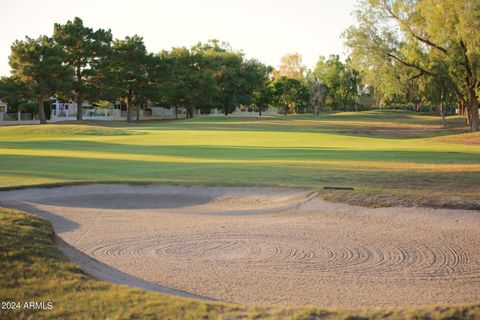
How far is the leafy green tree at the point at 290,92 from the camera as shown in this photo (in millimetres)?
120694

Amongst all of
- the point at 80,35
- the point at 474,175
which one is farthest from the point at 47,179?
the point at 80,35

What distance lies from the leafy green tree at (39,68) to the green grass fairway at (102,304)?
7166 cm

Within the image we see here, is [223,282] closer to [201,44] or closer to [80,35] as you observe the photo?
[80,35]

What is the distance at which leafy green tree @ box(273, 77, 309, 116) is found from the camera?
4752 inches

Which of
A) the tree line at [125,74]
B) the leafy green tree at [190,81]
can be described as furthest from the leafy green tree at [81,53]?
the leafy green tree at [190,81]

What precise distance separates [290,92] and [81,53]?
187ft

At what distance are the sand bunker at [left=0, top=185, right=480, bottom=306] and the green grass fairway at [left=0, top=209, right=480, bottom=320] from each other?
0.83 m

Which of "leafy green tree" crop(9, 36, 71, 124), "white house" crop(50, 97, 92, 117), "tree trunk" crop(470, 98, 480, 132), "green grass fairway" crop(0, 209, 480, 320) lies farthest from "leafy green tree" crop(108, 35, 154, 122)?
"green grass fairway" crop(0, 209, 480, 320)

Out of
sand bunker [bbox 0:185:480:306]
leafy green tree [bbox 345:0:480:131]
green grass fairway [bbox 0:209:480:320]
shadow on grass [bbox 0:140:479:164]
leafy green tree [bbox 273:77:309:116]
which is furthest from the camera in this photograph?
leafy green tree [bbox 273:77:309:116]

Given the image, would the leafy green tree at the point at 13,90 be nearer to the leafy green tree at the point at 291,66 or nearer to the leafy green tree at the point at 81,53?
the leafy green tree at the point at 81,53

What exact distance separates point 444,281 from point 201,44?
120 meters

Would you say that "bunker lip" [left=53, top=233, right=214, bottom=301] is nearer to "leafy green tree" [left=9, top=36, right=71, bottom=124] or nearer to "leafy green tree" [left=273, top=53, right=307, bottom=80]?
"leafy green tree" [left=9, top=36, right=71, bottom=124]

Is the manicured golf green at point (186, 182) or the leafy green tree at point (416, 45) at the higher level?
the leafy green tree at point (416, 45)

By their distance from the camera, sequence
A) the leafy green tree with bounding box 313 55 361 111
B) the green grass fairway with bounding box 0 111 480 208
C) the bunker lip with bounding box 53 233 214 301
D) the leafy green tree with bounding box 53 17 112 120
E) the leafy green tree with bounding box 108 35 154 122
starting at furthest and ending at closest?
the leafy green tree with bounding box 313 55 361 111 → the leafy green tree with bounding box 108 35 154 122 → the leafy green tree with bounding box 53 17 112 120 → the green grass fairway with bounding box 0 111 480 208 → the bunker lip with bounding box 53 233 214 301
